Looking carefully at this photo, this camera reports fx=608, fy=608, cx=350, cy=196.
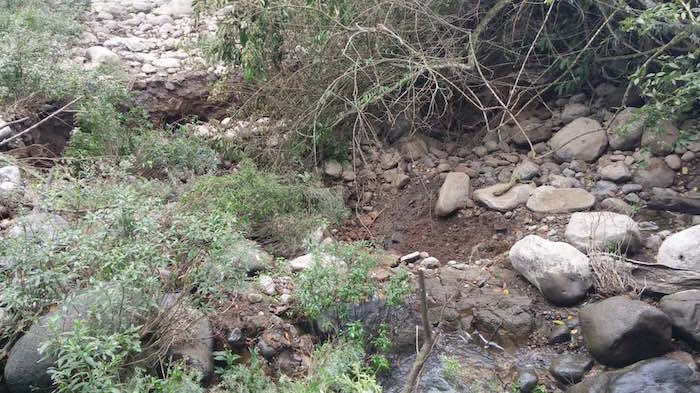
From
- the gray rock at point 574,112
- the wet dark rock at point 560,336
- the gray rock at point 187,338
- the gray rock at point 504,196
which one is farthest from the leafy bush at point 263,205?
the gray rock at point 574,112

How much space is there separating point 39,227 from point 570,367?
2975 millimetres

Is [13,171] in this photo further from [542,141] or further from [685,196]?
[685,196]

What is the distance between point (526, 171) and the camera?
5012 millimetres

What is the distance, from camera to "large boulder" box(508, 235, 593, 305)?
3.83 meters

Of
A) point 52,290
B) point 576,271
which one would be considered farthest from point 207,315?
point 576,271

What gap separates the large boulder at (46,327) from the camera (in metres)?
2.71

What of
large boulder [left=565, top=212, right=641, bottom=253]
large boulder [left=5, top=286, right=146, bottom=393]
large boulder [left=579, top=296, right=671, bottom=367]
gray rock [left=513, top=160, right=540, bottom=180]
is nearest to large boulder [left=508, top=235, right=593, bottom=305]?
large boulder [left=565, top=212, right=641, bottom=253]

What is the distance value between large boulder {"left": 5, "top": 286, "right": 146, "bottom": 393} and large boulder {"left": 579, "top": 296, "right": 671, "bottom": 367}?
2.51 m

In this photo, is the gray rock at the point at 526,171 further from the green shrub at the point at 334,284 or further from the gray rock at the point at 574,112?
the green shrub at the point at 334,284

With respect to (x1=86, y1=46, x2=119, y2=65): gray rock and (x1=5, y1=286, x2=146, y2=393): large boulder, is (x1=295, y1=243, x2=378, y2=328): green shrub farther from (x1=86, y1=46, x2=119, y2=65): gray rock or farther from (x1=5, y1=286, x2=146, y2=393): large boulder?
(x1=86, y1=46, x2=119, y2=65): gray rock

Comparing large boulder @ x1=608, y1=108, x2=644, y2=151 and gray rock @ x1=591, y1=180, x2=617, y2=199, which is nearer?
gray rock @ x1=591, y1=180, x2=617, y2=199

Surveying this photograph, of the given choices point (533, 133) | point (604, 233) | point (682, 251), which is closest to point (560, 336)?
point (604, 233)

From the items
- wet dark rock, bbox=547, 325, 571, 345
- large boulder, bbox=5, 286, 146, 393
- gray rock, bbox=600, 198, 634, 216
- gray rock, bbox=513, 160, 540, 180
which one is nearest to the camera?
large boulder, bbox=5, 286, 146, 393

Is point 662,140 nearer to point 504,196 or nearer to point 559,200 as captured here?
A: point 559,200
